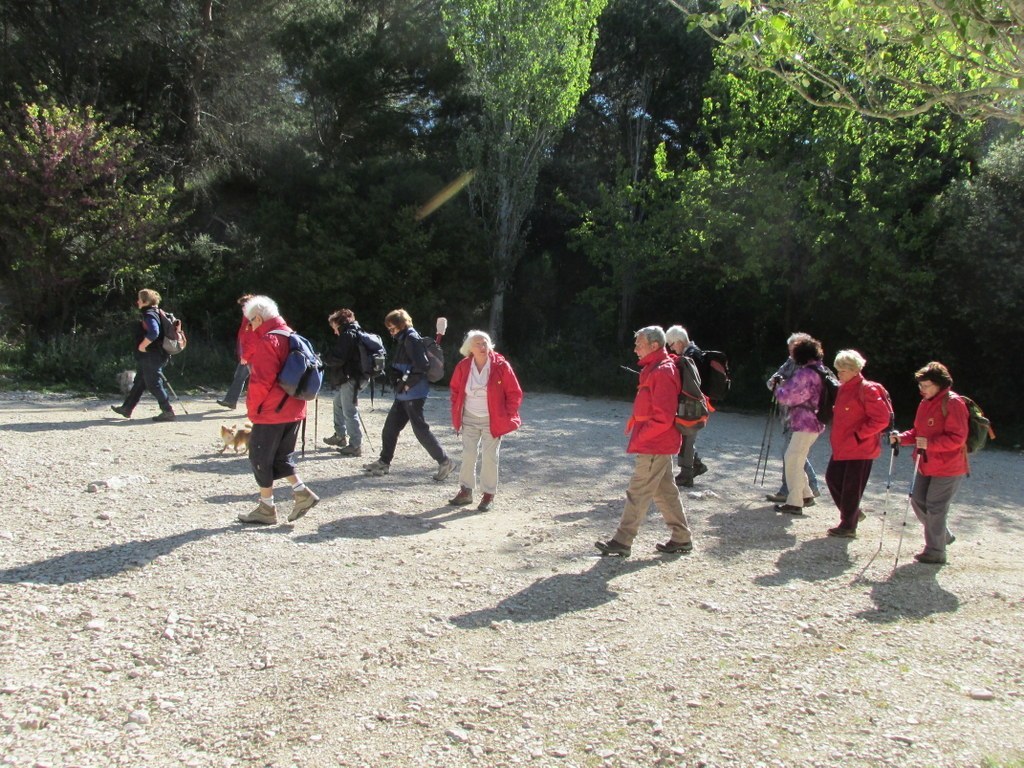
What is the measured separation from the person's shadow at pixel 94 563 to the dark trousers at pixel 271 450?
645mm

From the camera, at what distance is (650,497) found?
6.31 meters

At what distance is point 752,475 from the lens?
Answer: 10438mm

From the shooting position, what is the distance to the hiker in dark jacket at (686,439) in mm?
8312

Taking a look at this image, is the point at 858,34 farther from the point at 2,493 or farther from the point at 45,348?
the point at 45,348

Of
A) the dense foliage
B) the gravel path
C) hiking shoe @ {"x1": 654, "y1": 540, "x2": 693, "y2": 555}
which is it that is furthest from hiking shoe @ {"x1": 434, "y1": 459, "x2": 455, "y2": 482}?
the dense foliage

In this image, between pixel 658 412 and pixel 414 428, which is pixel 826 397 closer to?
pixel 658 412

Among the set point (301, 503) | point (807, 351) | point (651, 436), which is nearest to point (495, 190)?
point (807, 351)

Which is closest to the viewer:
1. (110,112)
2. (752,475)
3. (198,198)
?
(752,475)

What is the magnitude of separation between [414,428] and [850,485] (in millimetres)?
4211

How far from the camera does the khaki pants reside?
20.5 ft

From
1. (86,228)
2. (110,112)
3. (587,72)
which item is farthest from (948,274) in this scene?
(110,112)

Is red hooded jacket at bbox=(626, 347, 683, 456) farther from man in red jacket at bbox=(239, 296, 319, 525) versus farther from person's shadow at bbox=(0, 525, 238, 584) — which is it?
person's shadow at bbox=(0, 525, 238, 584)

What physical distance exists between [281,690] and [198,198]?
22.1 m

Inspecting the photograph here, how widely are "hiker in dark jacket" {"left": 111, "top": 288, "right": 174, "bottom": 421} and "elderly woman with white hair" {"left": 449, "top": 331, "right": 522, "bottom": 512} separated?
213 inches
